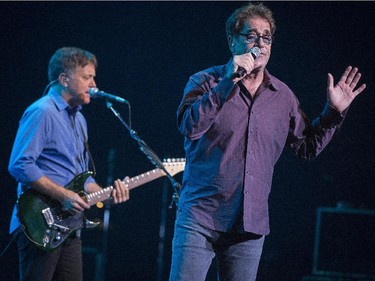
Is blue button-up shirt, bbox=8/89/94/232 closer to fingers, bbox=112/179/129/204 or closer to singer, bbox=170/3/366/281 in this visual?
fingers, bbox=112/179/129/204

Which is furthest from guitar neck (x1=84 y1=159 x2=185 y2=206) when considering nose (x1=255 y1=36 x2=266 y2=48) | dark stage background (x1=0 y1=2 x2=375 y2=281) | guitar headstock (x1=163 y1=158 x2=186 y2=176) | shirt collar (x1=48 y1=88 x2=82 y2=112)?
Answer: nose (x1=255 y1=36 x2=266 y2=48)

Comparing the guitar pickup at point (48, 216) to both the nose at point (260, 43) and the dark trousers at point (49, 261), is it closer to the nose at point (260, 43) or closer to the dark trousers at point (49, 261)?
the dark trousers at point (49, 261)

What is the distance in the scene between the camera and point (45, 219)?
3578 mm

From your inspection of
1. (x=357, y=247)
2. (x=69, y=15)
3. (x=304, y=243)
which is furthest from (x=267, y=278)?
(x=69, y=15)

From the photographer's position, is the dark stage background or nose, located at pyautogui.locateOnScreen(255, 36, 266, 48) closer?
nose, located at pyautogui.locateOnScreen(255, 36, 266, 48)

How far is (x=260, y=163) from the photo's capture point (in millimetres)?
2449

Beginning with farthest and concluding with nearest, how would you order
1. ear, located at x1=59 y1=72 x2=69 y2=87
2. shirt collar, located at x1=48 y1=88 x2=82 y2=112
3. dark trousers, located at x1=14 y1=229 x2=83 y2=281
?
ear, located at x1=59 y1=72 x2=69 y2=87 → shirt collar, located at x1=48 y1=88 x2=82 y2=112 → dark trousers, located at x1=14 y1=229 x2=83 y2=281

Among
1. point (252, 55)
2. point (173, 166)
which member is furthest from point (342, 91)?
point (173, 166)

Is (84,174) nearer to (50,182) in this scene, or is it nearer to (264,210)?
(50,182)

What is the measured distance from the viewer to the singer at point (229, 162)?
7.52ft

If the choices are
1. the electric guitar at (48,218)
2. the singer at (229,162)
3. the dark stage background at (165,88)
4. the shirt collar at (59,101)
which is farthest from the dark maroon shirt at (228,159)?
the dark stage background at (165,88)

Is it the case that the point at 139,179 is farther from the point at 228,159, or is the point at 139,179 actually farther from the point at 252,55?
the point at 252,55

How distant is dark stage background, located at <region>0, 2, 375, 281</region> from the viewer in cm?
540

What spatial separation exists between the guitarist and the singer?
4.58 feet
